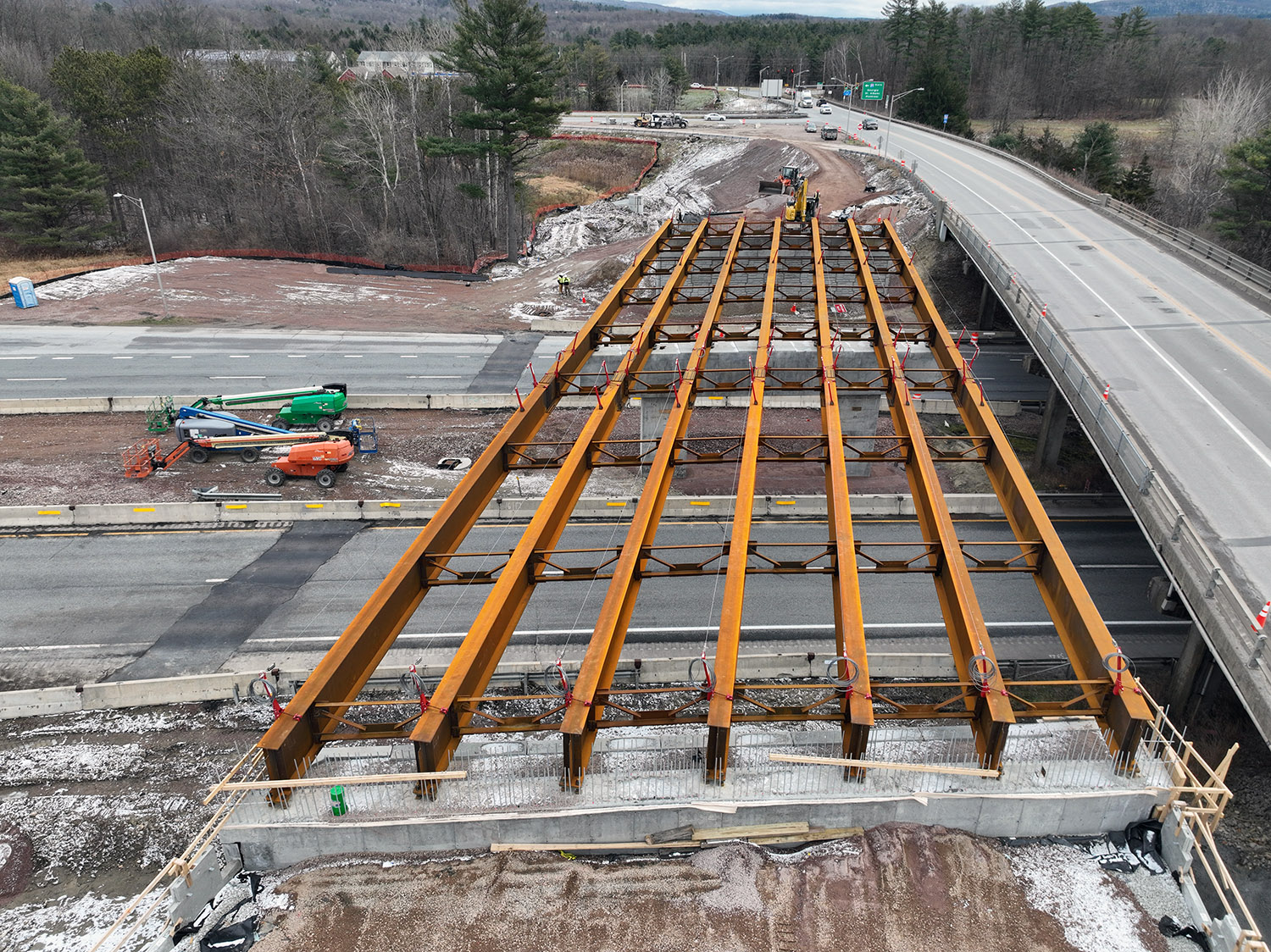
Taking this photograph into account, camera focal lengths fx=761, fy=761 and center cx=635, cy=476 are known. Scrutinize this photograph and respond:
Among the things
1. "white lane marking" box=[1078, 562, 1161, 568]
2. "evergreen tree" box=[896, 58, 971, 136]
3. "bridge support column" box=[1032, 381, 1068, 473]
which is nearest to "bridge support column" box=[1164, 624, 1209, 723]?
"white lane marking" box=[1078, 562, 1161, 568]

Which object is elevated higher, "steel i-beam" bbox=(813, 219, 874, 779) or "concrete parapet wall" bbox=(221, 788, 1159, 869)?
"steel i-beam" bbox=(813, 219, 874, 779)

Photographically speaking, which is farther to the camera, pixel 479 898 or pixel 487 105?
pixel 487 105

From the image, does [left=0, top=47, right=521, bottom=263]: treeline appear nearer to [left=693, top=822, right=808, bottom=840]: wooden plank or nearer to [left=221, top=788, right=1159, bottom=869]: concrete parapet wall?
[left=221, top=788, right=1159, bottom=869]: concrete parapet wall

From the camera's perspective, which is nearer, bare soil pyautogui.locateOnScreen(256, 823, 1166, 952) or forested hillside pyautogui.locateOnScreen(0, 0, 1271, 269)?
bare soil pyautogui.locateOnScreen(256, 823, 1166, 952)

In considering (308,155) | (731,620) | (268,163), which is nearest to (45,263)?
(268,163)

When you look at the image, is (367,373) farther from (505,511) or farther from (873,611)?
(873,611)

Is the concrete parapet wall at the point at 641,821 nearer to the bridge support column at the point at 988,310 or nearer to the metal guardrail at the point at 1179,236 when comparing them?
the metal guardrail at the point at 1179,236

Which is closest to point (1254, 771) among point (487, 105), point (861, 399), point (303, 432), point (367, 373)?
point (861, 399)
